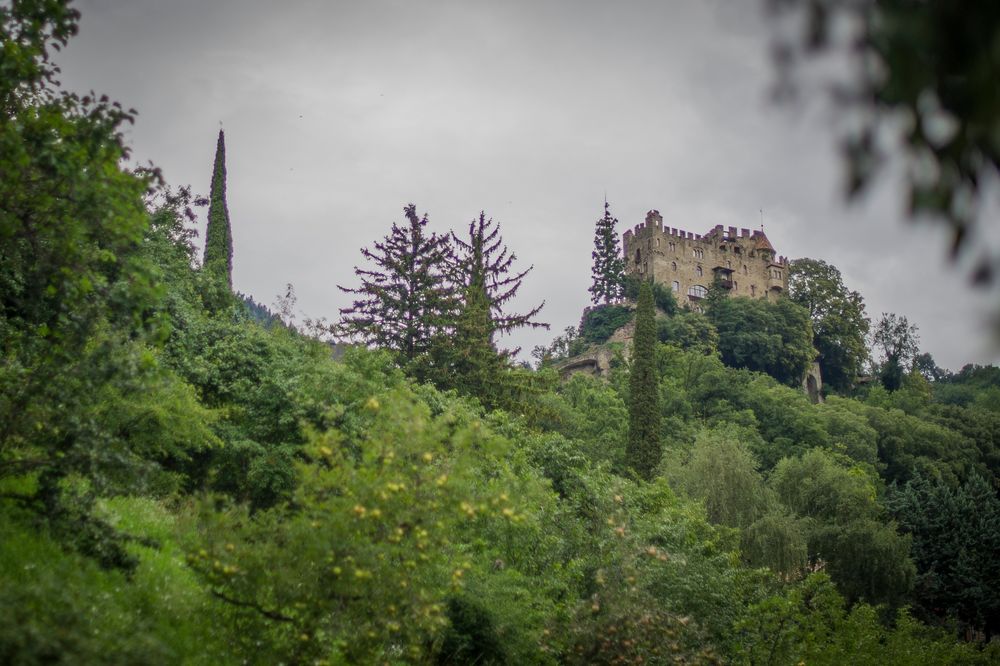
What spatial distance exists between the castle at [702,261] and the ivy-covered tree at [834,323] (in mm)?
3890

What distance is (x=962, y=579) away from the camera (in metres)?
36.8

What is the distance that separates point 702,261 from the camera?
8719cm

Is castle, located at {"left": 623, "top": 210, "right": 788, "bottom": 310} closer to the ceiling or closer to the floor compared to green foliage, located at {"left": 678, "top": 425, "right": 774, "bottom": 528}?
closer to the ceiling

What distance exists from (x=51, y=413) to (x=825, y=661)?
1521 cm

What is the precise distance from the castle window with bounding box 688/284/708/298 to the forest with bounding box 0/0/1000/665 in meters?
48.7

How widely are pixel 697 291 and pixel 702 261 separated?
390 cm

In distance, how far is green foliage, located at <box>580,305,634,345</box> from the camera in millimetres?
73812

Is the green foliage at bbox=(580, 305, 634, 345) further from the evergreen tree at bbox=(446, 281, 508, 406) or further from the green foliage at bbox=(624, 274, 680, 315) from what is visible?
the evergreen tree at bbox=(446, 281, 508, 406)

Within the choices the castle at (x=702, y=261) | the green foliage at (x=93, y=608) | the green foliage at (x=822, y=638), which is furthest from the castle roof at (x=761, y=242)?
the green foliage at (x=93, y=608)

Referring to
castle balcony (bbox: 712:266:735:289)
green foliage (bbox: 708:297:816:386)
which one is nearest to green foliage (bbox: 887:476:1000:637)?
green foliage (bbox: 708:297:816:386)

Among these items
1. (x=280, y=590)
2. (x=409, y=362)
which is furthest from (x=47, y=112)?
(x=409, y=362)

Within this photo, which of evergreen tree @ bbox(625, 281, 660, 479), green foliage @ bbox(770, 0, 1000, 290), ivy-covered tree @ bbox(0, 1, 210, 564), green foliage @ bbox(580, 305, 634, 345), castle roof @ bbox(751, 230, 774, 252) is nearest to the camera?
green foliage @ bbox(770, 0, 1000, 290)

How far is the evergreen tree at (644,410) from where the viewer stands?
3847cm

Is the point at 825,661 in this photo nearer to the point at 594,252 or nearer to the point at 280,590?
the point at 280,590
